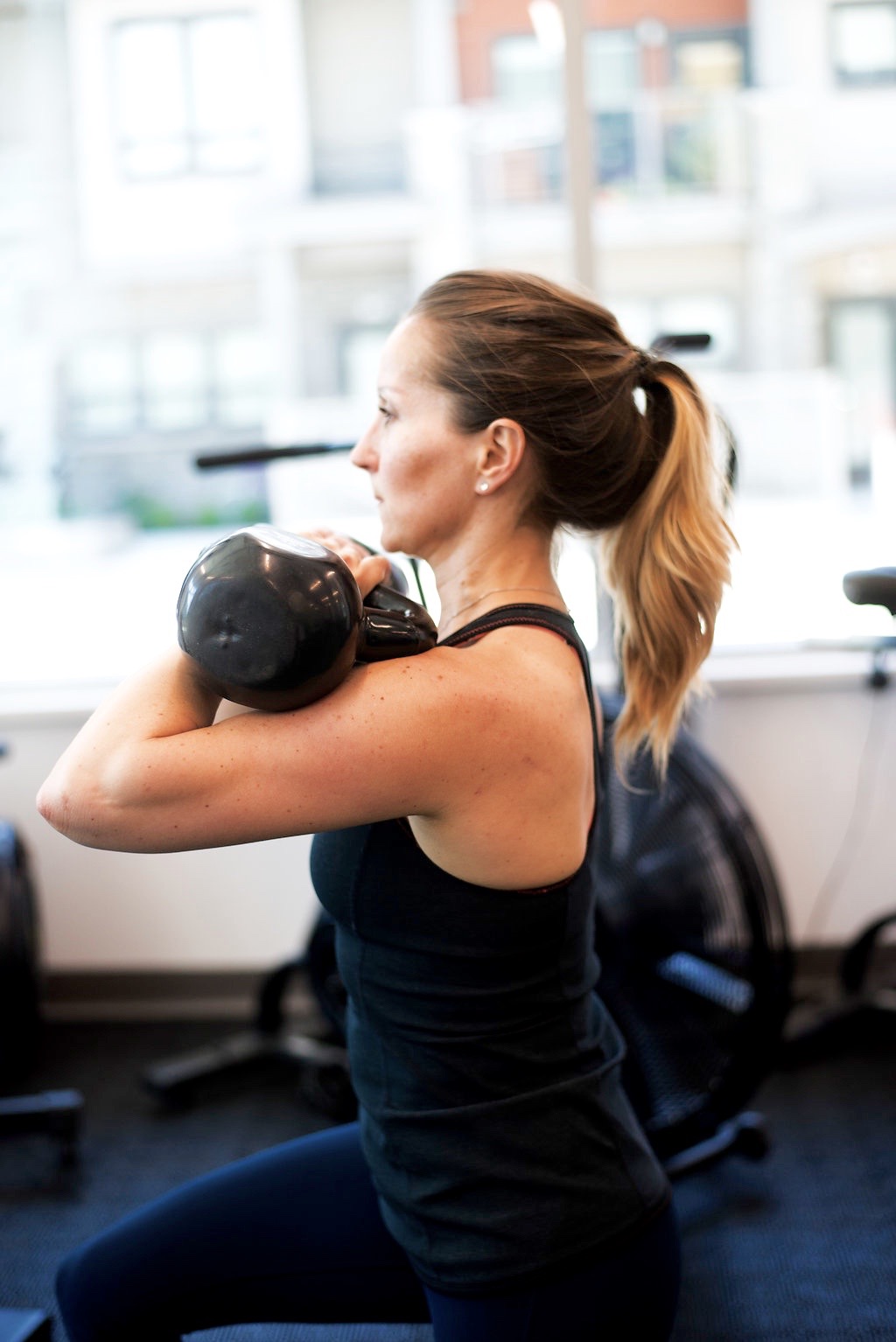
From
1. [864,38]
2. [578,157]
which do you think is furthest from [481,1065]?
[864,38]

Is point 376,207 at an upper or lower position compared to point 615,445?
upper

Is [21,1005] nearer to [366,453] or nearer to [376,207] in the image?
[366,453]

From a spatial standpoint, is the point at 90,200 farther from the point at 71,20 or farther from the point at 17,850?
the point at 17,850

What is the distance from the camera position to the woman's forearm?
2.96 feet

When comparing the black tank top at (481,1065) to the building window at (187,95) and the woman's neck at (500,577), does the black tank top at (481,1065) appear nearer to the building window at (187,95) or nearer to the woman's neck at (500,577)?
the woman's neck at (500,577)

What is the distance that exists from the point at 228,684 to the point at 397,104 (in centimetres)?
217

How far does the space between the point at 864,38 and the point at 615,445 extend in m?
2.05

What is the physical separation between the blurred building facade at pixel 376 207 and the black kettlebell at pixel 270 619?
1.84m

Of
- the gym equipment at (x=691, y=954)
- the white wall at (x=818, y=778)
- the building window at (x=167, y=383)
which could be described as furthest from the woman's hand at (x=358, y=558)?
the building window at (x=167, y=383)

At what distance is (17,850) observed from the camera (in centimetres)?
226

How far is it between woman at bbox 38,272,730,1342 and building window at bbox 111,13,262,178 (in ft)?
6.14

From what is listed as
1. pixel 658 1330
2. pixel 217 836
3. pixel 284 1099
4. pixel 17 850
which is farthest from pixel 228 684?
pixel 284 1099

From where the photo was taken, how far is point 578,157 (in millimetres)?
2572

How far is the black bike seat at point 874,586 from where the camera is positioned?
1.23m
